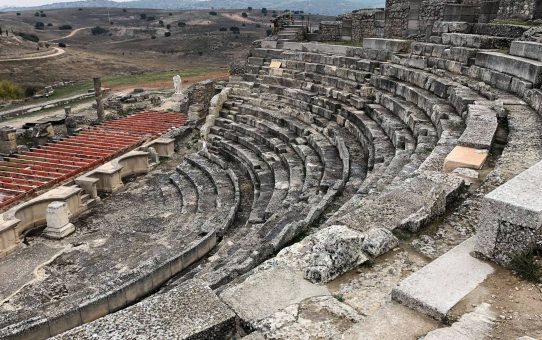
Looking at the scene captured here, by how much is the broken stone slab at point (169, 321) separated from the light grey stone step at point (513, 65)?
7579 mm

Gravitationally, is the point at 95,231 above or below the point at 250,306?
below

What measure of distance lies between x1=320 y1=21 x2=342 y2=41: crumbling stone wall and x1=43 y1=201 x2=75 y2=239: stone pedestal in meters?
13.0

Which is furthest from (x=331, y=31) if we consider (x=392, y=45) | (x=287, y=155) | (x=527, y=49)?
(x=527, y=49)

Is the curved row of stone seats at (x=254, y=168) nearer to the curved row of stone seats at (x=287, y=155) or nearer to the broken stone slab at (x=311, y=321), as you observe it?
the curved row of stone seats at (x=287, y=155)

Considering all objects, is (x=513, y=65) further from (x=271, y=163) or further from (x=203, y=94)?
(x=203, y=94)

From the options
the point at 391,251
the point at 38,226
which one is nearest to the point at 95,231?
the point at 38,226

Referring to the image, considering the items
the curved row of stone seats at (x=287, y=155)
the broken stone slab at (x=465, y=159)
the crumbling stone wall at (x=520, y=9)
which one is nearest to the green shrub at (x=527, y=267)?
the broken stone slab at (x=465, y=159)

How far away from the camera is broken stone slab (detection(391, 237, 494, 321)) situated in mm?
3410

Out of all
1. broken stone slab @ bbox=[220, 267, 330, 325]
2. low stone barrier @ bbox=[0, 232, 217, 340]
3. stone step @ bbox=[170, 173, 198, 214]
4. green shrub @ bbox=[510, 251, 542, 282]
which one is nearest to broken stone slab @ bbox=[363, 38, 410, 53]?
stone step @ bbox=[170, 173, 198, 214]

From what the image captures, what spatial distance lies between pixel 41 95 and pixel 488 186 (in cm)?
3525

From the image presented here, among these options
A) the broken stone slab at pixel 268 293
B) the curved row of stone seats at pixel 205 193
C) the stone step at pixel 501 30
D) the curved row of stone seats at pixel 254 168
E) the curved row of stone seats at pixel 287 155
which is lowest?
the curved row of stone seats at pixel 205 193

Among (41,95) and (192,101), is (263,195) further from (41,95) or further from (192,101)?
(41,95)

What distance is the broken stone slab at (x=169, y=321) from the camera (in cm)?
344

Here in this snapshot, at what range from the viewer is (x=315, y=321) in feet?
11.7
